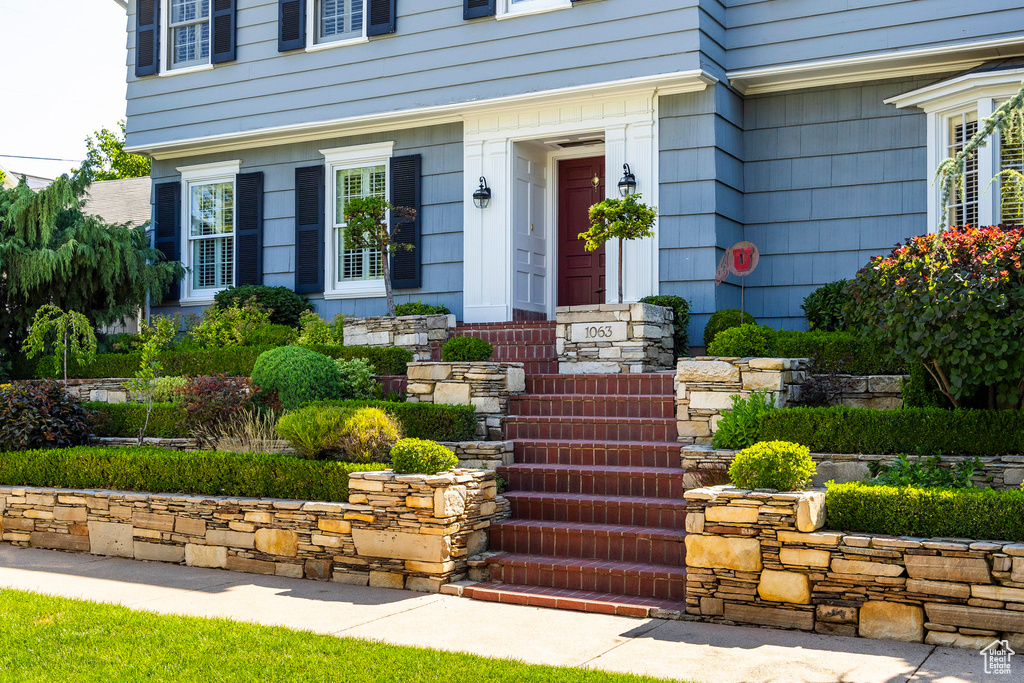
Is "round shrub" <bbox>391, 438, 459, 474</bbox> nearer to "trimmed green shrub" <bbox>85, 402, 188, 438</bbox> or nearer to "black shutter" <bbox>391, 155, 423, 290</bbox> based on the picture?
"trimmed green shrub" <bbox>85, 402, 188, 438</bbox>

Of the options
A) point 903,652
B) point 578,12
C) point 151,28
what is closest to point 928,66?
point 578,12

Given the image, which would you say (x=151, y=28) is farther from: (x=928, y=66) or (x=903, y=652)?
(x=903, y=652)

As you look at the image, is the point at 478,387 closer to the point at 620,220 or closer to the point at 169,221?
the point at 620,220

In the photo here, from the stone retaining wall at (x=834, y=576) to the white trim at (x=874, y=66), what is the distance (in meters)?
6.44

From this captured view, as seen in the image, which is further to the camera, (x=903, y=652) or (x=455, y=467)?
(x=455, y=467)

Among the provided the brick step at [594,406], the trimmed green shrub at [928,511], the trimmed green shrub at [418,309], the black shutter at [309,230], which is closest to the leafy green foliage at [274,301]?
the black shutter at [309,230]

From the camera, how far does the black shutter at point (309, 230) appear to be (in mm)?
13547

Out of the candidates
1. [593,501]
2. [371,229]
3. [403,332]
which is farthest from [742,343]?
[371,229]

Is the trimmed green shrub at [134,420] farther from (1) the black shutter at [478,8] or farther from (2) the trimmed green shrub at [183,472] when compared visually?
(1) the black shutter at [478,8]

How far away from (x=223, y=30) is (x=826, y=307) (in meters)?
9.51

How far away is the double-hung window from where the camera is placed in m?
14.5

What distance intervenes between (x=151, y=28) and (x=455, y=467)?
10386 millimetres

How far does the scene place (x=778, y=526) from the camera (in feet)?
19.4

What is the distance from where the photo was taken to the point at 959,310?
21.6 feet
